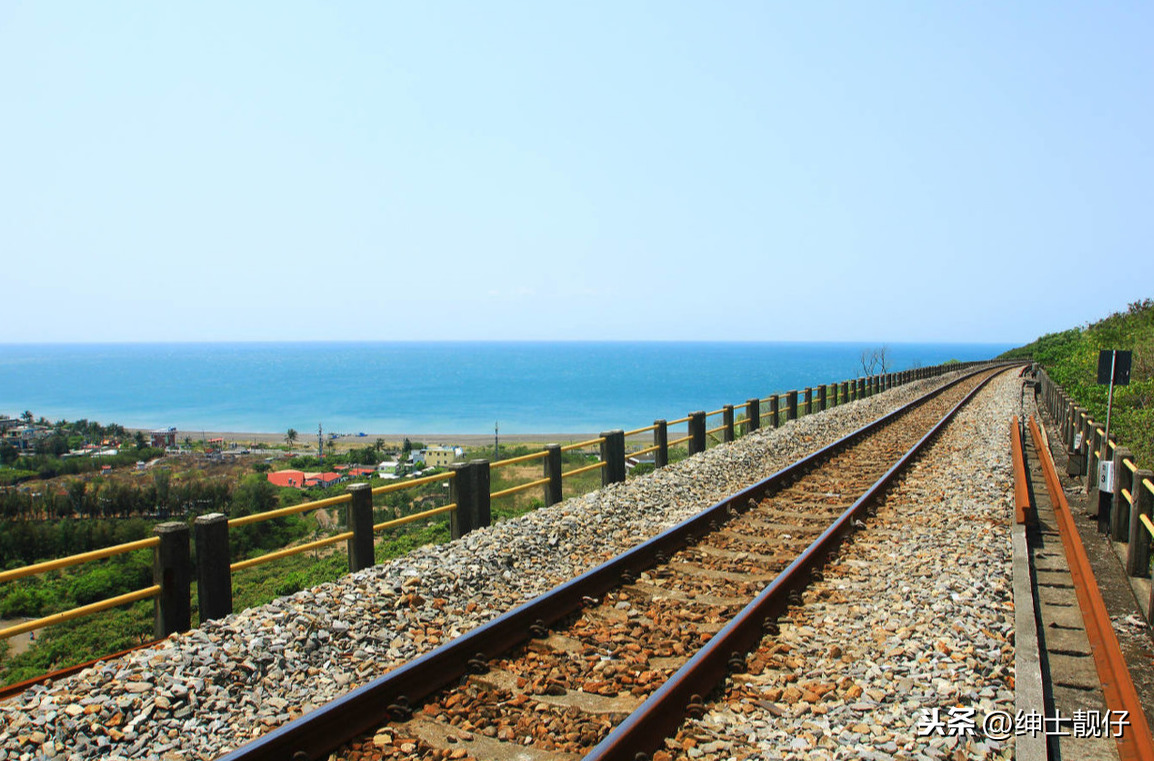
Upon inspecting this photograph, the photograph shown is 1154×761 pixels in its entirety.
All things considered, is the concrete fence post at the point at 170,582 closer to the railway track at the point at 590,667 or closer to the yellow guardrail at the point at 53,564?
the yellow guardrail at the point at 53,564

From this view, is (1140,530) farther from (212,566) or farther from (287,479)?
(287,479)

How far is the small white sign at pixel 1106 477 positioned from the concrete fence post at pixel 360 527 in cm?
931

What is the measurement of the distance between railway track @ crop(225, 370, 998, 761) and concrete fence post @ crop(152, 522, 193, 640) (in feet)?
7.85

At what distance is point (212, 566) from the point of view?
6.40m

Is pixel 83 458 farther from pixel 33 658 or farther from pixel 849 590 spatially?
pixel 849 590

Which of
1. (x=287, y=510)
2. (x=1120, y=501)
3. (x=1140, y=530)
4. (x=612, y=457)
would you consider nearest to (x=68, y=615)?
(x=287, y=510)

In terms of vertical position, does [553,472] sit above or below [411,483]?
below

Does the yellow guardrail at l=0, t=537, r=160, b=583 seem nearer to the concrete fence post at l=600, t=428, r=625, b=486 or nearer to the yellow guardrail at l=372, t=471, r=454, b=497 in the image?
the yellow guardrail at l=372, t=471, r=454, b=497

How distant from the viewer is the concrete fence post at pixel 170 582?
603 centimetres

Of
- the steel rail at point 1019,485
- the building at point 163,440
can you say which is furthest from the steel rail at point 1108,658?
the building at point 163,440

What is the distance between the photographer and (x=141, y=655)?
5.45 m

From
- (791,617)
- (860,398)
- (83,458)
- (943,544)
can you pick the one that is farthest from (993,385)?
(83,458)

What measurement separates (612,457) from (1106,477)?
7.15 m

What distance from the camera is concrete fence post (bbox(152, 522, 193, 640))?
6.03m
